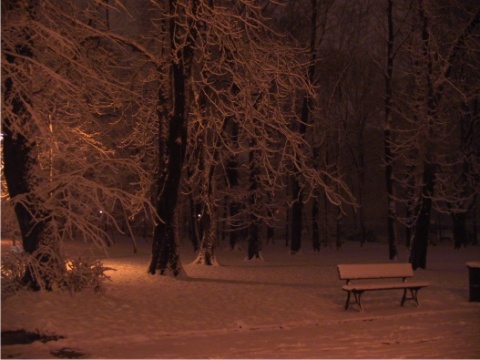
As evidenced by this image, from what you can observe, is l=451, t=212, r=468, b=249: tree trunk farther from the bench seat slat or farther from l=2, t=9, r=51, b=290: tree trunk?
l=2, t=9, r=51, b=290: tree trunk

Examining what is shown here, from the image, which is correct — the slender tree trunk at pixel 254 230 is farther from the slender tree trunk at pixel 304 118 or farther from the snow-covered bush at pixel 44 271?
the snow-covered bush at pixel 44 271

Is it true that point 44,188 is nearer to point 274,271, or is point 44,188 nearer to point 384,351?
point 384,351

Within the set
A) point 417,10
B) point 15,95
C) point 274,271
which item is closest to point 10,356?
point 15,95

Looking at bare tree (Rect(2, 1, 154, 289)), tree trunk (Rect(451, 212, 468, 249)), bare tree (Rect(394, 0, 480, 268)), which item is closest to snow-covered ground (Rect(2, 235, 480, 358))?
bare tree (Rect(2, 1, 154, 289))

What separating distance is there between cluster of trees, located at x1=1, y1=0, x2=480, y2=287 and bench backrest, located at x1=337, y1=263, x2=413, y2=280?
68.1 inches

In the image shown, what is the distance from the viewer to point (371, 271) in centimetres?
1218

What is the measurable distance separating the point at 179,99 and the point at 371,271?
22.4 feet

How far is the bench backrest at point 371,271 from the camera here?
11922mm

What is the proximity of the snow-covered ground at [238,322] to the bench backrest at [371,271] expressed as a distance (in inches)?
25.3

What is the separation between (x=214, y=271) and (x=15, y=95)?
10190 millimetres

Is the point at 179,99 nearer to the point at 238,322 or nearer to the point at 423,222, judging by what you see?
the point at 238,322

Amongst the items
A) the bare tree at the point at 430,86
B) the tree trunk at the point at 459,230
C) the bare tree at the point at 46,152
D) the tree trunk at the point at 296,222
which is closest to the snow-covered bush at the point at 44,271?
the bare tree at the point at 46,152

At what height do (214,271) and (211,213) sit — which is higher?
(211,213)

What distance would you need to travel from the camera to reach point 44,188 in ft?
35.3
